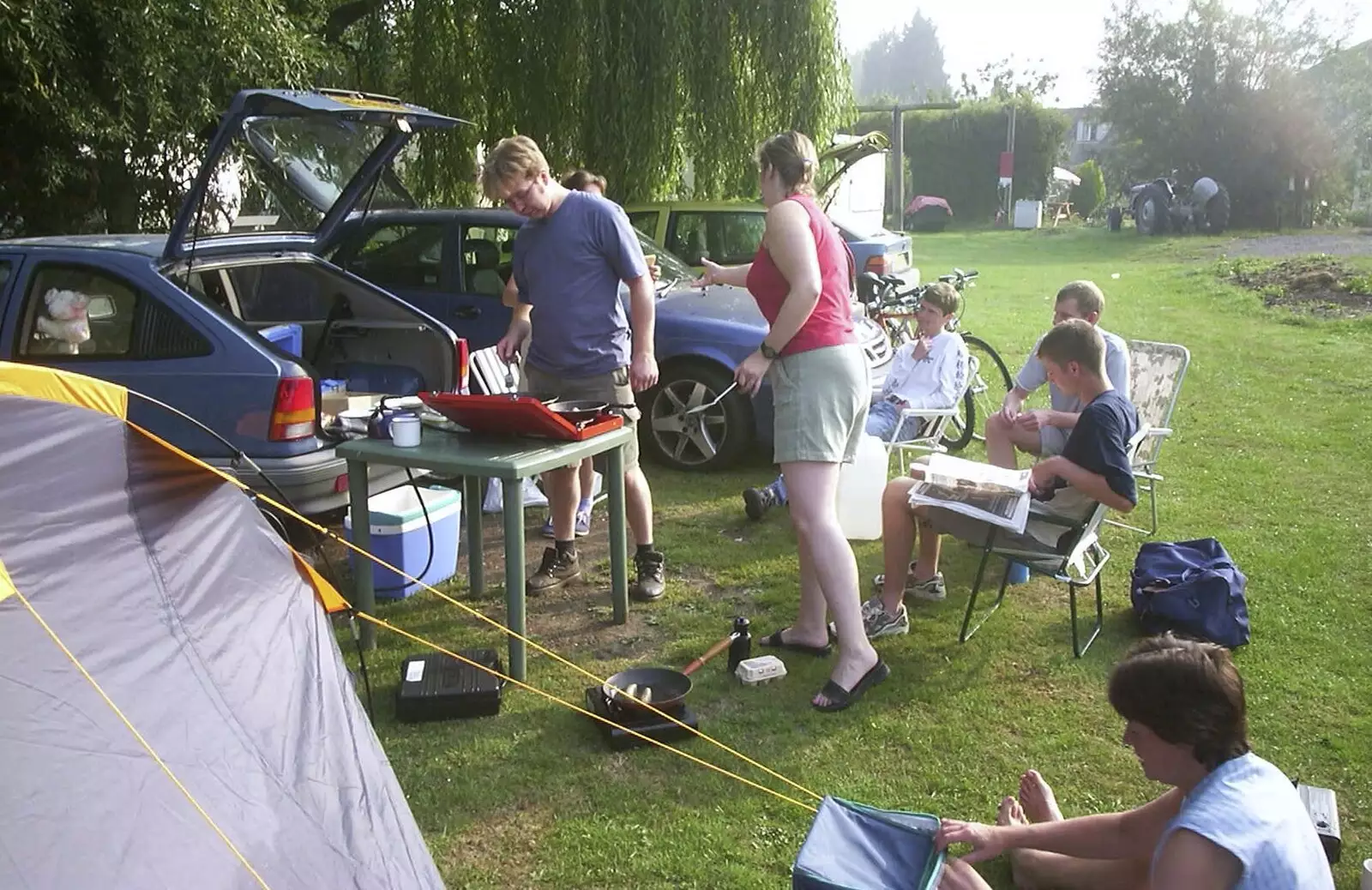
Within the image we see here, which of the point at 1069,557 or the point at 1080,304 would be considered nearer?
the point at 1069,557

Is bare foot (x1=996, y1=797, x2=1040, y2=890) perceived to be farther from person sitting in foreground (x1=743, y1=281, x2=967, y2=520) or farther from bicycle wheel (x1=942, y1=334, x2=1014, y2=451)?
bicycle wheel (x1=942, y1=334, x2=1014, y2=451)

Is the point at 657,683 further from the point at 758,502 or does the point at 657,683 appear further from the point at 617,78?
the point at 617,78

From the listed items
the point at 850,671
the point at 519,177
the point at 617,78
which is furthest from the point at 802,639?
the point at 617,78

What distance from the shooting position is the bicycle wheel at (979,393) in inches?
278

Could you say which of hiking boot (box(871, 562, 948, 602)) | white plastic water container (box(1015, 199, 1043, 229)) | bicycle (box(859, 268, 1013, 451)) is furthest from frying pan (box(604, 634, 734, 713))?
white plastic water container (box(1015, 199, 1043, 229))

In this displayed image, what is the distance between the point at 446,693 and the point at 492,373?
2.55m

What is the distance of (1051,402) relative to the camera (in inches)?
195

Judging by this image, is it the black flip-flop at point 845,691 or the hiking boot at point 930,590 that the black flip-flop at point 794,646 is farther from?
the hiking boot at point 930,590

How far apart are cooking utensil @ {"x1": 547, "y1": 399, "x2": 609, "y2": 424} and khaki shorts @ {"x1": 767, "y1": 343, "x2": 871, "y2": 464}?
27.6 inches

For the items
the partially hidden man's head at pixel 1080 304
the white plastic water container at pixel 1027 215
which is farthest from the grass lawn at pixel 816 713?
the white plastic water container at pixel 1027 215

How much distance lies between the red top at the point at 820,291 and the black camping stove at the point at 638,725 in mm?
1206

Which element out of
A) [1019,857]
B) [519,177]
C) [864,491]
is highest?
[519,177]

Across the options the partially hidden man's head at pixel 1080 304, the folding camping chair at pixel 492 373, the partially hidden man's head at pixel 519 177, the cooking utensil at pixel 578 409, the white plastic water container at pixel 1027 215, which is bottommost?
the folding camping chair at pixel 492 373

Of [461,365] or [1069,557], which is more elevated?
[461,365]
